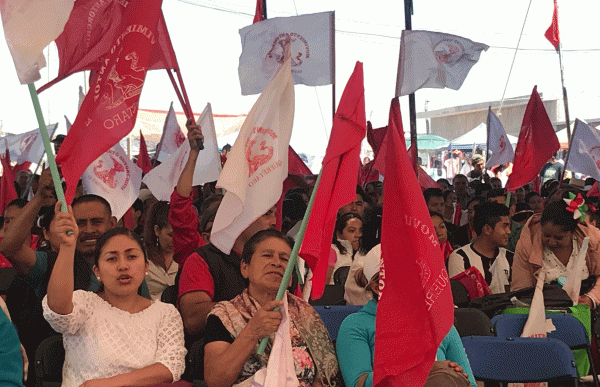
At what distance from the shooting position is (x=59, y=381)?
3.65 meters

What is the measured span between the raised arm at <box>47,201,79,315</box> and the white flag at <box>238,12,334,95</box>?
5.62m

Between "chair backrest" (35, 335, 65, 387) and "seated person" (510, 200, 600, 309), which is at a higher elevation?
"seated person" (510, 200, 600, 309)

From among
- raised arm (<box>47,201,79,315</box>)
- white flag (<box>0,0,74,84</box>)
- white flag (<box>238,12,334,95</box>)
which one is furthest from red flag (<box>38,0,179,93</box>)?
white flag (<box>238,12,334,95</box>)

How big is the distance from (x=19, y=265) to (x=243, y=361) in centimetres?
143

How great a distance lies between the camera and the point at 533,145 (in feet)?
33.6

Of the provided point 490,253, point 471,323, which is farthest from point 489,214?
point 471,323

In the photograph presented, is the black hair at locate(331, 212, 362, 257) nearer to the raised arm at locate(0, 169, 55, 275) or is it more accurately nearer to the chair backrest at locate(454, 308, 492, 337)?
the chair backrest at locate(454, 308, 492, 337)

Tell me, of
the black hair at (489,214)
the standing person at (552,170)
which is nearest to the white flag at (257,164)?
the black hair at (489,214)

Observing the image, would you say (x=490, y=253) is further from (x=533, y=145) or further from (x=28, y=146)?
(x=28, y=146)

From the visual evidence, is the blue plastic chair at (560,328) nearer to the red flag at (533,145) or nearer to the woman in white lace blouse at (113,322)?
the woman in white lace blouse at (113,322)

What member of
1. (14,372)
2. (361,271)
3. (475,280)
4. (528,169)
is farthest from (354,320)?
(528,169)

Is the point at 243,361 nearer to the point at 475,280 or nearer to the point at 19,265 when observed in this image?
the point at 19,265

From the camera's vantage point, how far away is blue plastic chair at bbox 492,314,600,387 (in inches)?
202

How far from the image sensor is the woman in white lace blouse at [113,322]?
3377 millimetres
